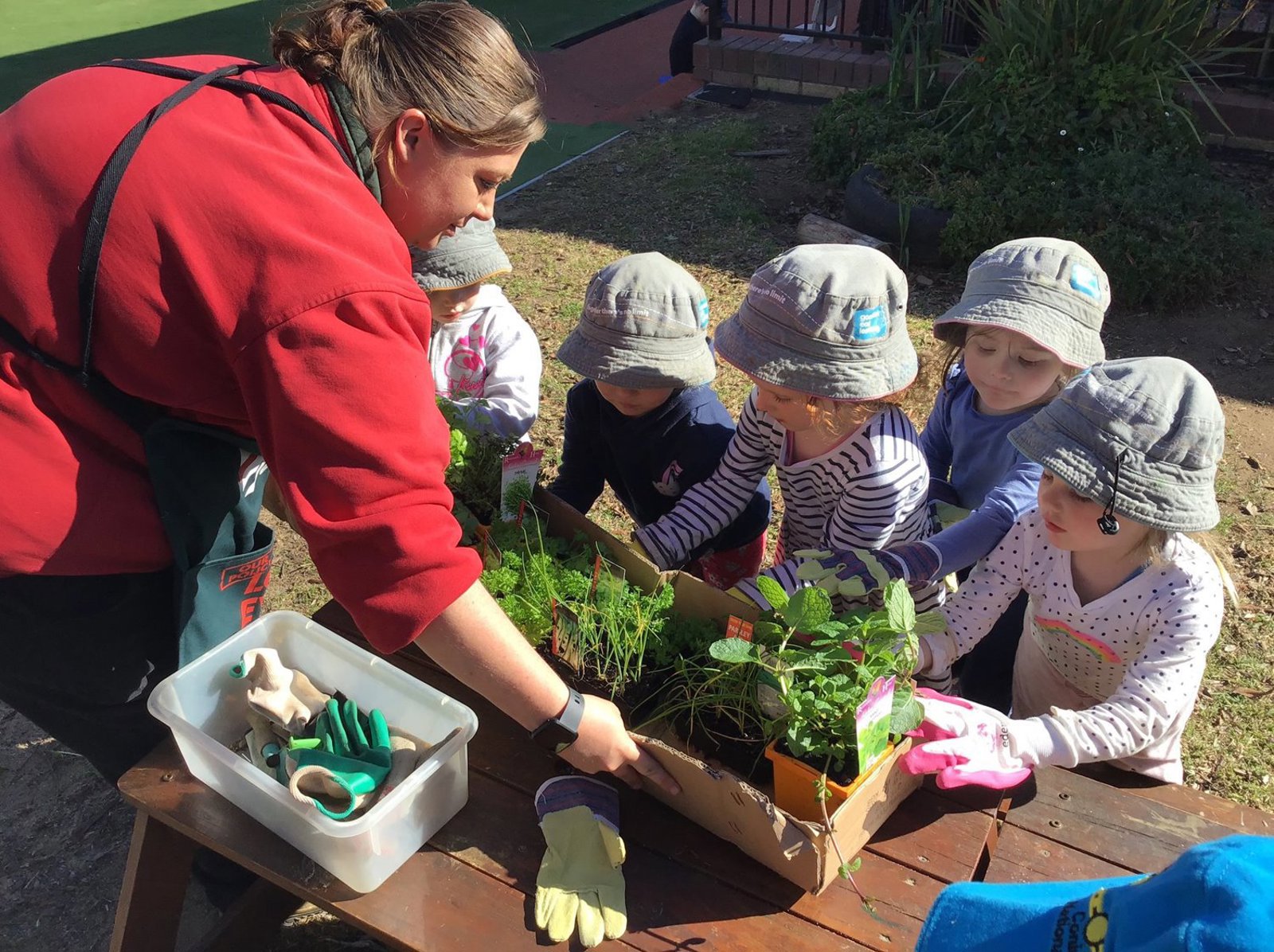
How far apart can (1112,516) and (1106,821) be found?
0.52 metres

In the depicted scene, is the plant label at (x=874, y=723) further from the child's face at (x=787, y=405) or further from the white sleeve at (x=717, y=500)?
the white sleeve at (x=717, y=500)

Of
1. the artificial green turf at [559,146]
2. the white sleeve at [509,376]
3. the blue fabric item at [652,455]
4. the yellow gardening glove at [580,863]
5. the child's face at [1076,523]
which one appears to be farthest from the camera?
the artificial green turf at [559,146]

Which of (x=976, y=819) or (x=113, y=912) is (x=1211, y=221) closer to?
(x=976, y=819)

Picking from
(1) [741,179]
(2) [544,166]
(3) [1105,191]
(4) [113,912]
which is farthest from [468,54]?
(2) [544,166]

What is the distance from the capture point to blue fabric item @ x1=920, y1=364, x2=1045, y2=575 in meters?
2.29

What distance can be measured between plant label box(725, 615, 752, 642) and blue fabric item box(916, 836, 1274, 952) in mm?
571

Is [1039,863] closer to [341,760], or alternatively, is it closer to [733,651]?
[733,651]

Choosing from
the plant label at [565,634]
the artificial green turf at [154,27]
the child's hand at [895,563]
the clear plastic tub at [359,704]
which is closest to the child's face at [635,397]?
the child's hand at [895,563]

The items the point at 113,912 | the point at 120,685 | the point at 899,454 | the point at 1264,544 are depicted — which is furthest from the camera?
the point at 1264,544

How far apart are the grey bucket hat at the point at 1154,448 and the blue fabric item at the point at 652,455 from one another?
1.08 meters

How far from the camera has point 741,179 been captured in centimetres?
664

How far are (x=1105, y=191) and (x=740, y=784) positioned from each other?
15.5 ft

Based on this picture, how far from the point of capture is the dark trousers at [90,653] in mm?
1760

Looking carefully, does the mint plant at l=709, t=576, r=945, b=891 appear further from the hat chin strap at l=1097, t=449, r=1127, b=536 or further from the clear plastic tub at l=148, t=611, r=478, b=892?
the clear plastic tub at l=148, t=611, r=478, b=892
